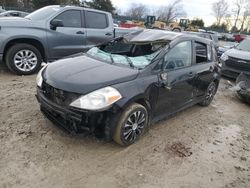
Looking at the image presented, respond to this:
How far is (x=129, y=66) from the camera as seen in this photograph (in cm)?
394

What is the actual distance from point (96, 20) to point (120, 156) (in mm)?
5258

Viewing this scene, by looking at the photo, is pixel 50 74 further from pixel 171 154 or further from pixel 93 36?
pixel 93 36

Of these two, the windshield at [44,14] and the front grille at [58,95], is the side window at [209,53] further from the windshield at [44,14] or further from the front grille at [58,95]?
the windshield at [44,14]

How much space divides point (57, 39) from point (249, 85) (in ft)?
16.6

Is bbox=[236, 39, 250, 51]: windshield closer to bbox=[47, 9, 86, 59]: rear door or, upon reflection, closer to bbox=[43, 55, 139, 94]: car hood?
bbox=[47, 9, 86, 59]: rear door

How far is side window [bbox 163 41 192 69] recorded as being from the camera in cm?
424

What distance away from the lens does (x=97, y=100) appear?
3270 mm

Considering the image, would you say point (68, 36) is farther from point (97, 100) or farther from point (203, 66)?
point (97, 100)

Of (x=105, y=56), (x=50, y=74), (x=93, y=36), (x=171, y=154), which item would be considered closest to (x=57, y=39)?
(x=93, y=36)

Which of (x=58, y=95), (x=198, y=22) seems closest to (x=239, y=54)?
(x=58, y=95)

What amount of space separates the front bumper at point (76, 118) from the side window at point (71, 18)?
4.09 meters

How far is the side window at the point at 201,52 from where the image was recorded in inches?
202

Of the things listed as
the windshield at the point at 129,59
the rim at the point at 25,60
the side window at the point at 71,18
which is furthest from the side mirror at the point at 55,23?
the windshield at the point at 129,59

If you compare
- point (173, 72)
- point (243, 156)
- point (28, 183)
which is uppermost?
point (173, 72)
